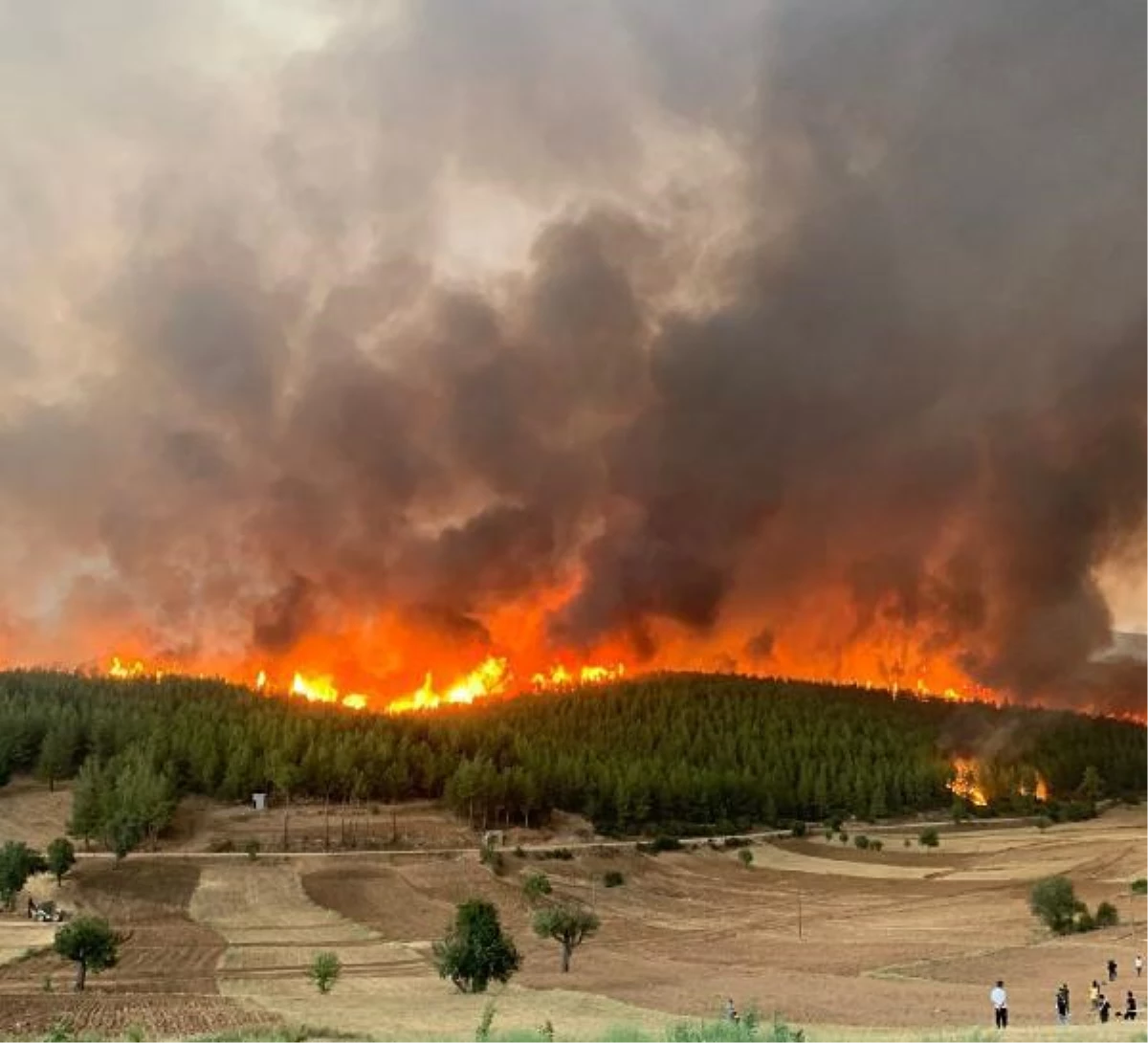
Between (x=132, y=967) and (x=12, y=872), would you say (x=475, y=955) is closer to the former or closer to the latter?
(x=132, y=967)

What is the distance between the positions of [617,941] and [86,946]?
2335 inches

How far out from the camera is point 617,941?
12144 cm

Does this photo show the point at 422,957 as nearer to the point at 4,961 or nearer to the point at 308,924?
the point at 308,924

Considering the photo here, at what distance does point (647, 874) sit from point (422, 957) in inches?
2677

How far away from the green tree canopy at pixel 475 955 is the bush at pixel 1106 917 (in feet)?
213

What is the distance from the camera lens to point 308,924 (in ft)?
413

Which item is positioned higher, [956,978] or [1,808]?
[1,808]

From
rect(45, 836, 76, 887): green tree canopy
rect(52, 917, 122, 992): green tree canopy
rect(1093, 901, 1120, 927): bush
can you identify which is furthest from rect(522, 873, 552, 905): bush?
rect(1093, 901, 1120, 927): bush

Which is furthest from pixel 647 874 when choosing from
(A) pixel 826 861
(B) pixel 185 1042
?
(B) pixel 185 1042

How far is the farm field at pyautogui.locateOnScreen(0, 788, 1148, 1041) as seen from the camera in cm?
7438

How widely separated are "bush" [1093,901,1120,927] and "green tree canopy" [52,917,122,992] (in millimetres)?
97765

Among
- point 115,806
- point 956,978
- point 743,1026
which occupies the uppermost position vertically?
point 115,806

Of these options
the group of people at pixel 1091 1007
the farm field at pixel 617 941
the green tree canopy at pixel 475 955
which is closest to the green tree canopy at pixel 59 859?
the farm field at pixel 617 941

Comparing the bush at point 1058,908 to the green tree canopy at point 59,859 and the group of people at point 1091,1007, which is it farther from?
the green tree canopy at point 59,859
